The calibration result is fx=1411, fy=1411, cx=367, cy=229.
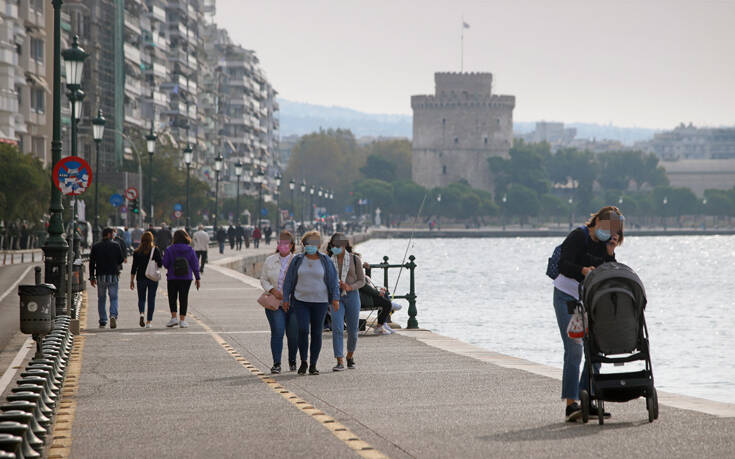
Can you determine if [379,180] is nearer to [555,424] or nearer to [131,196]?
[131,196]

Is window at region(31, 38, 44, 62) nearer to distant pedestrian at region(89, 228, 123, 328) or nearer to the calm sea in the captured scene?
the calm sea

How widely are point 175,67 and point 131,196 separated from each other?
2988 inches

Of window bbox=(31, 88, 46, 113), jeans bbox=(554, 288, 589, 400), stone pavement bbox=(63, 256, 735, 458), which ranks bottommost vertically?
stone pavement bbox=(63, 256, 735, 458)

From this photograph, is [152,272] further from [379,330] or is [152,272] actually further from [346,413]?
[346,413]

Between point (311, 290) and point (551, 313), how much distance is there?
107 feet

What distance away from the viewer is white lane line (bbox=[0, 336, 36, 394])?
13602 millimetres

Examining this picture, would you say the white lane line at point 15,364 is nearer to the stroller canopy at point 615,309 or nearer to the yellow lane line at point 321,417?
the yellow lane line at point 321,417

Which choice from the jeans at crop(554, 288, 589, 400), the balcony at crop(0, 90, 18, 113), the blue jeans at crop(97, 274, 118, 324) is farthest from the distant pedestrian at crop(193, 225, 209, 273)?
the jeans at crop(554, 288, 589, 400)

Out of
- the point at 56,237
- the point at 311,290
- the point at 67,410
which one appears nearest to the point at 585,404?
the point at 67,410

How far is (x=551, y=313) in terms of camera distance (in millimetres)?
46406

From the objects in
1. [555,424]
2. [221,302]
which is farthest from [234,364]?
[221,302]

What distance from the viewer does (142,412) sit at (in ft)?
37.1

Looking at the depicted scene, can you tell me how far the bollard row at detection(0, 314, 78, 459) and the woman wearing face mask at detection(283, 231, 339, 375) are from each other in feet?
7.94

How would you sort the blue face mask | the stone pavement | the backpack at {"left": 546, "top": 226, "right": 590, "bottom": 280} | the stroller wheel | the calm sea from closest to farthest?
the stone pavement → the stroller wheel → the blue face mask → the backpack at {"left": 546, "top": 226, "right": 590, "bottom": 280} → the calm sea
